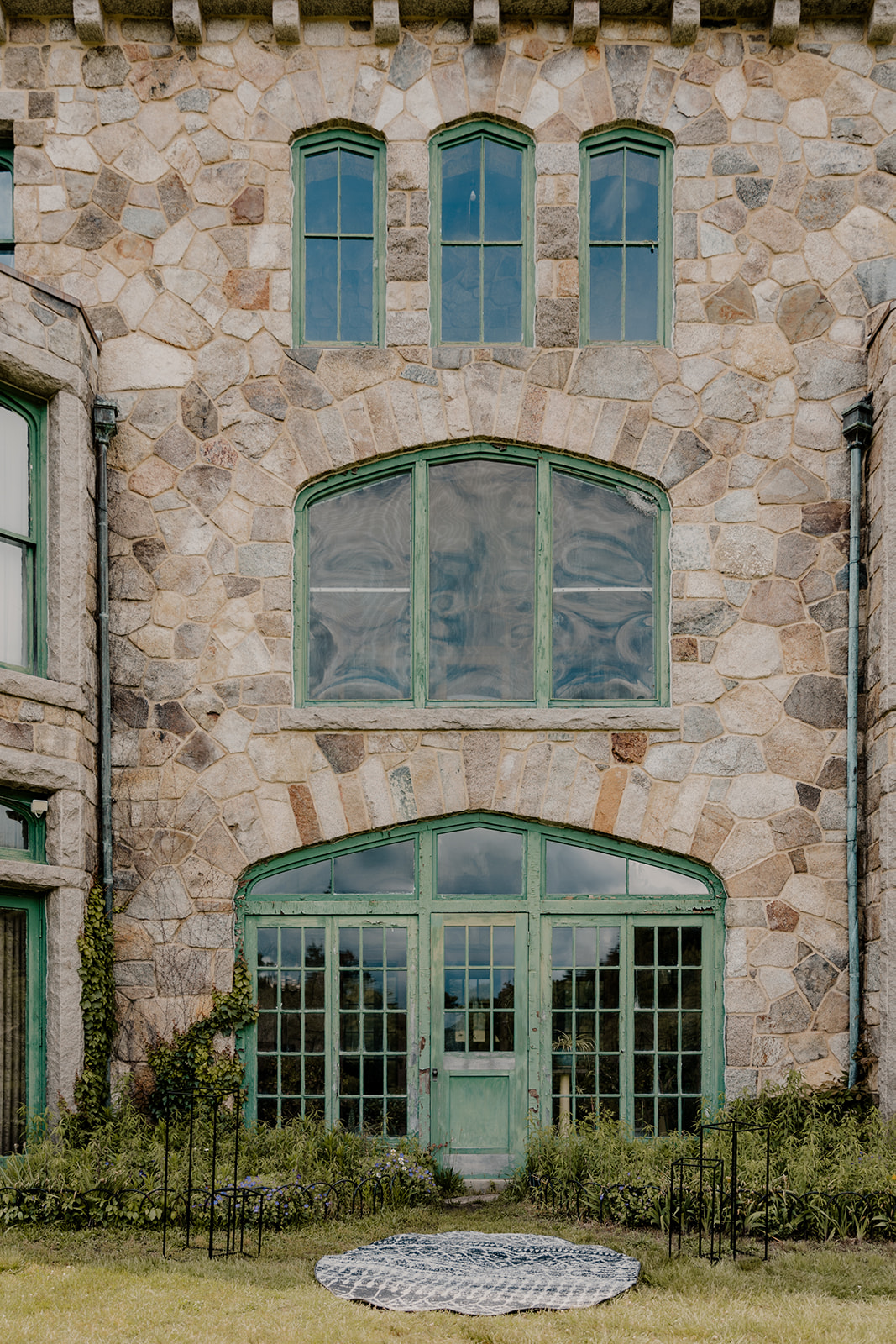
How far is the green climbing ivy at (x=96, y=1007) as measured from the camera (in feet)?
26.7

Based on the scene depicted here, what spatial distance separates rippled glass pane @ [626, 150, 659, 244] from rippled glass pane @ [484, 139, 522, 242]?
0.86 meters

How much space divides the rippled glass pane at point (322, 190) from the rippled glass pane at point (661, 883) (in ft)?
Result: 18.4

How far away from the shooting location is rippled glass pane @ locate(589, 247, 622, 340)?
924cm

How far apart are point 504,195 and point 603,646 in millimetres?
3692

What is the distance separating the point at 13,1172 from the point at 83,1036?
41.4 inches

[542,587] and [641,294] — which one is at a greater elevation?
[641,294]

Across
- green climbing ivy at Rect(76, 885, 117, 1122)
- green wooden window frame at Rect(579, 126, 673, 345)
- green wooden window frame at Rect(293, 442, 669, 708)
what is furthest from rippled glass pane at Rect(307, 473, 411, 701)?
green climbing ivy at Rect(76, 885, 117, 1122)

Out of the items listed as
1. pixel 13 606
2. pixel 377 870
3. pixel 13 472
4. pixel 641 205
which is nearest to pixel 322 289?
pixel 641 205

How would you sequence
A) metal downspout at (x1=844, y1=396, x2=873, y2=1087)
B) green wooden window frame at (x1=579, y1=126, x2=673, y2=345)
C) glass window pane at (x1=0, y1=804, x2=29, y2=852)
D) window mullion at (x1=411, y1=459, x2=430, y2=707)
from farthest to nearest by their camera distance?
green wooden window frame at (x1=579, y1=126, x2=673, y2=345) → window mullion at (x1=411, y1=459, x2=430, y2=707) → metal downspout at (x1=844, y1=396, x2=873, y2=1087) → glass window pane at (x1=0, y1=804, x2=29, y2=852)

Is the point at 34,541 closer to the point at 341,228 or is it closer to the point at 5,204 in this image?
the point at 5,204

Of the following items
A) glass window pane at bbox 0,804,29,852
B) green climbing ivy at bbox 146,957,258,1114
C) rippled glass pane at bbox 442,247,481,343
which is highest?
rippled glass pane at bbox 442,247,481,343

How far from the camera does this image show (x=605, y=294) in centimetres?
927

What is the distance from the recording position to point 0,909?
793 cm

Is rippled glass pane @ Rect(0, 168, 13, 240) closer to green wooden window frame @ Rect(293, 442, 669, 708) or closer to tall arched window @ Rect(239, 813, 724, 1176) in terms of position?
green wooden window frame @ Rect(293, 442, 669, 708)
